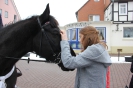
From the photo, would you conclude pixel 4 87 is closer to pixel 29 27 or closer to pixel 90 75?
pixel 29 27

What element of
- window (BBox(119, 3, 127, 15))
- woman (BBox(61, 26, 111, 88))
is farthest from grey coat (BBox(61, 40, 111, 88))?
window (BBox(119, 3, 127, 15))

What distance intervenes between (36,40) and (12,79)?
776mm

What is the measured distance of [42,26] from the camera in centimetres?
244

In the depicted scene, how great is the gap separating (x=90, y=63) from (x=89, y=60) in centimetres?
4

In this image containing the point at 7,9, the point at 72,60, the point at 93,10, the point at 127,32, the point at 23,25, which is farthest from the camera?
the point at 7,9

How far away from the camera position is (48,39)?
2393 millimetres

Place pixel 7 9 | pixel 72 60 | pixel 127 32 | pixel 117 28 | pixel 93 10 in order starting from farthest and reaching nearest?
pixel 7 9 → pixel 93 10 → pixel 127 32 → pixel 117 28 → pixel 72 60

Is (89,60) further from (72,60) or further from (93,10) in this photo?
(93,10)

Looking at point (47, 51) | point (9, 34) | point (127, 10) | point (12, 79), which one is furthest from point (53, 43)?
point (127, 10)

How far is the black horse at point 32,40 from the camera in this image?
241cm

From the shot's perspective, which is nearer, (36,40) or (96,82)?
(96,82)

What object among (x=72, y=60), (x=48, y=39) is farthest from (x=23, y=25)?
(x=72, y=60)

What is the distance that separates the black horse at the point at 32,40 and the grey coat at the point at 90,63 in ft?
0.50

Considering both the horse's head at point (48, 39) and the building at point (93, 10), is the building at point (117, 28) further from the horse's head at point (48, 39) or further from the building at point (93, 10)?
the horse's head at point (48, 39)
